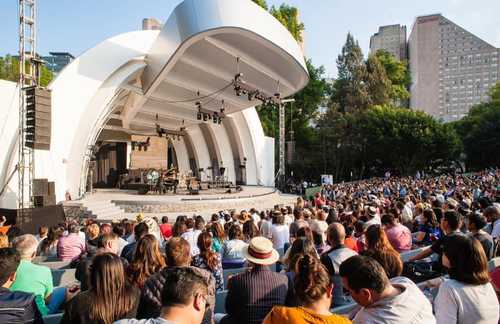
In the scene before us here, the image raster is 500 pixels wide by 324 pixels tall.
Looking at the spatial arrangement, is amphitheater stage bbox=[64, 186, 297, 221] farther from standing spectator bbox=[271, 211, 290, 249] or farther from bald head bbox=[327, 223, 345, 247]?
bald head bbox=[327, 223, 345, 247]

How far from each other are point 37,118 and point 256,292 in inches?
389

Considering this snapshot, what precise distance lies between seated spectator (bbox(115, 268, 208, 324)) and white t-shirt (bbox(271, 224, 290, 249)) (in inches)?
159

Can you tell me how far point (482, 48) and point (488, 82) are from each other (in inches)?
289

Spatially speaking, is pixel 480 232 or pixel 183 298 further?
pixel 480 232

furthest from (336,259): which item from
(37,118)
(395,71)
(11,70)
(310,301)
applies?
(395,71)

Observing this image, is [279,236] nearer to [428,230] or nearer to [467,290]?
[428,230]

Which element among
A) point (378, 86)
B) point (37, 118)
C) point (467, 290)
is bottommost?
point (467, 290)

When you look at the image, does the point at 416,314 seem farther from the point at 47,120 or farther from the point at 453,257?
the point at 47,120

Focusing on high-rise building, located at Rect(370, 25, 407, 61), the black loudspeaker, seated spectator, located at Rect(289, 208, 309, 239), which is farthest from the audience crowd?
high-rise building, located at Rect(370, 25, 407, 61)

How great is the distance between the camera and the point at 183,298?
1529 mm

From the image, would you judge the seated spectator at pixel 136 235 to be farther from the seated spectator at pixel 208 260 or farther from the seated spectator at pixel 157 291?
the seated spectator at pixel 157 291

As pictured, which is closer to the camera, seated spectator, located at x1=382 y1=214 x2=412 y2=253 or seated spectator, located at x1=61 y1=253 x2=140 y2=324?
seated spectator, located at x1=61 y1=253 x2=140 y2=324

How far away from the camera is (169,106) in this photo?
21109mm

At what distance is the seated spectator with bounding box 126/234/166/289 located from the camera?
2773mm
